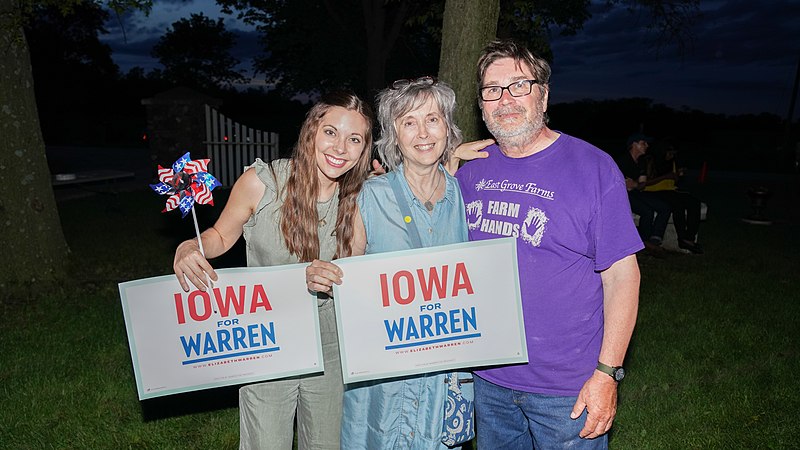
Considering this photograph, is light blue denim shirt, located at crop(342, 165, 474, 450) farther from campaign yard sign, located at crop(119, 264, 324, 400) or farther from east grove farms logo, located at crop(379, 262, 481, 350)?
→ campaign yard sign, located at crop(119, 264, 324, 400)

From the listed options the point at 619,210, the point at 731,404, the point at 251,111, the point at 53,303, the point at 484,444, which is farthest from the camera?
the point at 251,111

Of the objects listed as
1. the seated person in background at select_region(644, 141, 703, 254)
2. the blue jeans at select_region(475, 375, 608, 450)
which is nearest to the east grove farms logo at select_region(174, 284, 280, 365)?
the blue jeans at select_region(475, 375, 608, 450)

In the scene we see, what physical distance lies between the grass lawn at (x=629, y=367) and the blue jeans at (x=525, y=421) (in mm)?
1894

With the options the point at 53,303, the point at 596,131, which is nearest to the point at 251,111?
the point at 596,131

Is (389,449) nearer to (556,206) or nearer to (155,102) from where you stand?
(556,206)

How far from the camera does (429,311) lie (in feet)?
8.57

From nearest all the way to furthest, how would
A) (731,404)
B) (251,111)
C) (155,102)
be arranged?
(731,404) → (155,102) → (251,111)

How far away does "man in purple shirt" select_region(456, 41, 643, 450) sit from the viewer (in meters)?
2.34

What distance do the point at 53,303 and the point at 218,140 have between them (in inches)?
427

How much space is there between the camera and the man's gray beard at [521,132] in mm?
2488

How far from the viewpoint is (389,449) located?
2.63 meters

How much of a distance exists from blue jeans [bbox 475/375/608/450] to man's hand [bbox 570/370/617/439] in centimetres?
8

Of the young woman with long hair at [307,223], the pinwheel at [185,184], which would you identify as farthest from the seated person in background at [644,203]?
the pinwheel at [185,184]

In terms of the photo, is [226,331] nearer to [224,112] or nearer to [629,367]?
[629,367]
